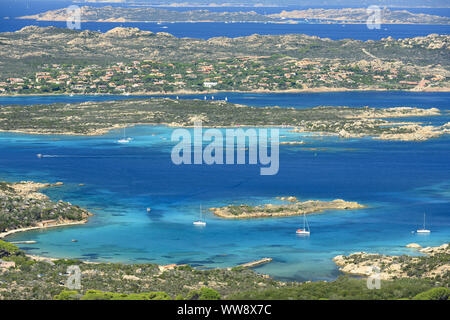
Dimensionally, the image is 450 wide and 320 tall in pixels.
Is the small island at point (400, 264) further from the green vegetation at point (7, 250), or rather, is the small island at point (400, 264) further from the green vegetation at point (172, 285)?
the green vegetation at point (7, 250)

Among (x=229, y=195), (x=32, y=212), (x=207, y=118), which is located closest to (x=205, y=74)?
(x=207, y=118)

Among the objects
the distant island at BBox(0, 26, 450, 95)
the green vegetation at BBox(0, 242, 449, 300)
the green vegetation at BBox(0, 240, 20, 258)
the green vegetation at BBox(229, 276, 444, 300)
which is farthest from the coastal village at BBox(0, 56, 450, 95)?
the green vegetation at BBox(229, 276, 444, 300)

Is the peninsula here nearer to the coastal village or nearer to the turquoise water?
the turquoise water

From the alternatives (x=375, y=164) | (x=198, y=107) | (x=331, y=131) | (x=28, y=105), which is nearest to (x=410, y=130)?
(x=331, y=131)

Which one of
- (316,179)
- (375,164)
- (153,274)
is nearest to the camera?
(153,274)

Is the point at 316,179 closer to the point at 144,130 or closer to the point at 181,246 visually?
the point at 181,246

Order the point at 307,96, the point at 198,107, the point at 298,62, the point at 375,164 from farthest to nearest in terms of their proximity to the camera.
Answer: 1. the point at 298,62
2. the point at 307,96
3. the point at 198,107
4. the point at 375,164
